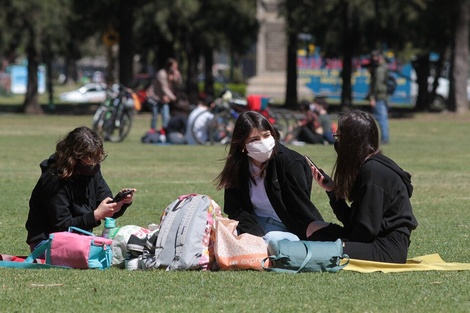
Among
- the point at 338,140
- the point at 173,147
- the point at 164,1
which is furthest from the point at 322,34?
the point at 338,140

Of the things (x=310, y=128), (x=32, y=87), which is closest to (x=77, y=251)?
(x=310, y=128)

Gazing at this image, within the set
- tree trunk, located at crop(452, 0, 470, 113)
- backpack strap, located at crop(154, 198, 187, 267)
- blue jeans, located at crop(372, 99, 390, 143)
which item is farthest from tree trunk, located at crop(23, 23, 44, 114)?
backpack strap, located at crop(154, 198, 187, 267)

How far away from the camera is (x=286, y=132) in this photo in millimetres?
24406

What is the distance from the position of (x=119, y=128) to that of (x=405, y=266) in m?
17.1

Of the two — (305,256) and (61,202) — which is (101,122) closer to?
(61,202)

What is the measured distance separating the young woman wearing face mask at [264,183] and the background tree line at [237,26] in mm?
29960

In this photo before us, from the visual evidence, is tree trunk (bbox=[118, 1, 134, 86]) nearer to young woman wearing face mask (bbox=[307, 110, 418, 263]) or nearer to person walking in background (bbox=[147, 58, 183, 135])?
person walking in background (bbox=[147, 58, 183, 135])

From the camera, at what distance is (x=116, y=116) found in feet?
80.6

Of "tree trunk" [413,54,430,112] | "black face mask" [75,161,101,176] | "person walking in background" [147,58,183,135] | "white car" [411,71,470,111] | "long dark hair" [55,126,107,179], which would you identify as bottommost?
"white car" [411,71,470,111]

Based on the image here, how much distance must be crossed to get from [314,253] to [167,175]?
8754 millimetres

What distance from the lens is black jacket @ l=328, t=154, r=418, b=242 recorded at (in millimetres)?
7723

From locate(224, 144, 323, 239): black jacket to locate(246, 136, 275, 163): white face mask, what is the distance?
7 centimetres

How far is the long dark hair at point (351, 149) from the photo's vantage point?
25.7ft

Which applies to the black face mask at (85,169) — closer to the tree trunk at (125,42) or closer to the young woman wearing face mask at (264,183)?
the young woman wearing face mask at (264,183)
